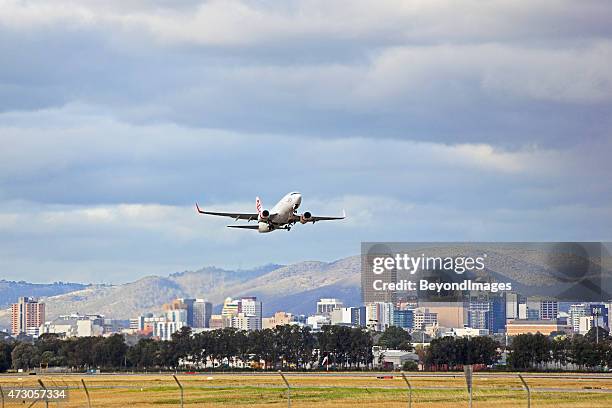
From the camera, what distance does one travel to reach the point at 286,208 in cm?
13188

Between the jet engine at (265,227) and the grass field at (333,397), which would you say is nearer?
the grass field at (333,397)

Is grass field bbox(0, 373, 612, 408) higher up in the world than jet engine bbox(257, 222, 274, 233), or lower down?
lower down

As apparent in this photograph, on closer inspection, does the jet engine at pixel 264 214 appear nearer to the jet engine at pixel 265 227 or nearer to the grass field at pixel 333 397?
the jet engine at pixel 265 227

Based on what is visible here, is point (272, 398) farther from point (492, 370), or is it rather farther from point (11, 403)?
point (492, 370)

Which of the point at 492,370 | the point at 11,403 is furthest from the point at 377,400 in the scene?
the point at 492,370

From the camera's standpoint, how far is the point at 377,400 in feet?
313

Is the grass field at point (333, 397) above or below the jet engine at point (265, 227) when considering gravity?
below

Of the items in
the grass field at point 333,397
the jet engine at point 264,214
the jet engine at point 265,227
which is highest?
the jet engine at point 264,214

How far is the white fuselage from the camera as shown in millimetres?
132000

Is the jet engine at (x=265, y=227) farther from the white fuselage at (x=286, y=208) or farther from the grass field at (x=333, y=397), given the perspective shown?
the grass field at (x=333, y=397)

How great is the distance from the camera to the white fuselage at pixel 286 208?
132000mm

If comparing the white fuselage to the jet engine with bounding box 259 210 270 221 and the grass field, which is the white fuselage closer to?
the jet engine with bounding box 259 210 270 221

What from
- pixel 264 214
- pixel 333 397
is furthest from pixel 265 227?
pixel 333 397

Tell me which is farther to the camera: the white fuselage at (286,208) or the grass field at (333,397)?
the white fuselage at (286,208)
